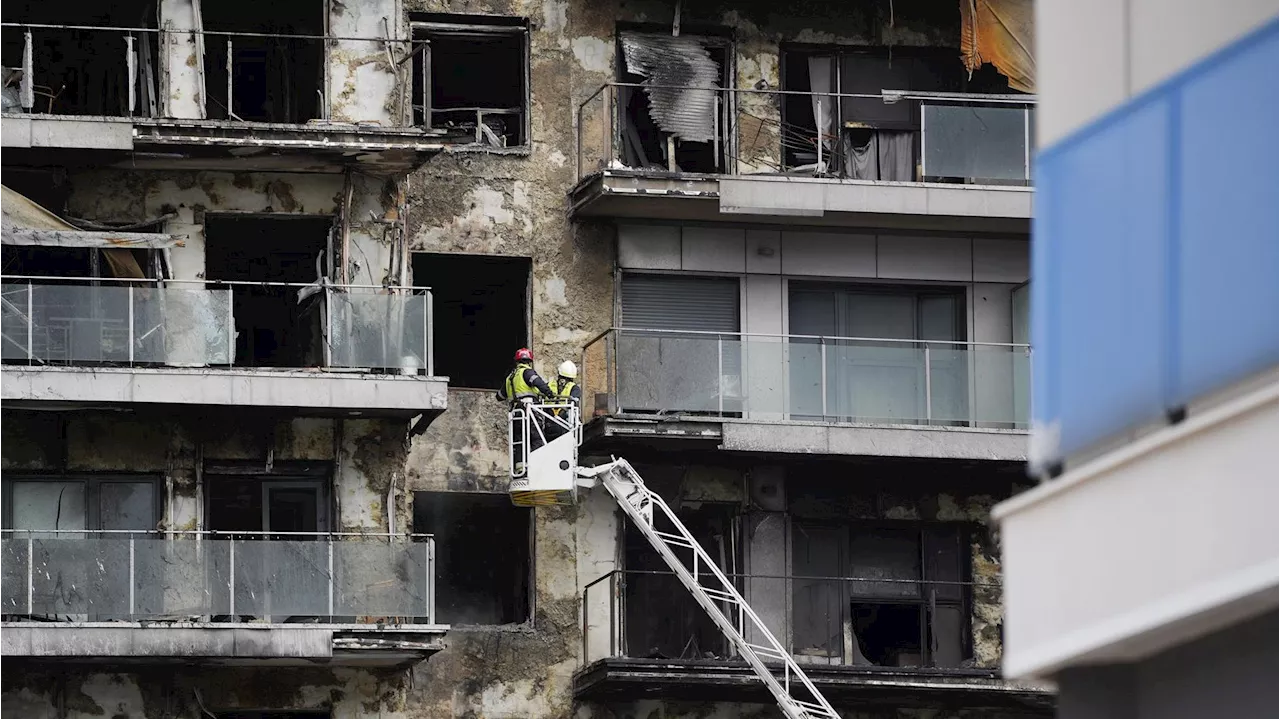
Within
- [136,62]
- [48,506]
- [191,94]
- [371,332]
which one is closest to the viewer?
[371,332]

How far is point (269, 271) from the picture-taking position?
95.8 feet

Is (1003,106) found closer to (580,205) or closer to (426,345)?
(580,205)

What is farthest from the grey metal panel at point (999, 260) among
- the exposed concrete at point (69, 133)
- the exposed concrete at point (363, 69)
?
the exposed concrete at point (69, 133)

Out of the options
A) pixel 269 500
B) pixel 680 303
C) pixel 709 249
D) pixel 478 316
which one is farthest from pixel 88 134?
pixel 709 249

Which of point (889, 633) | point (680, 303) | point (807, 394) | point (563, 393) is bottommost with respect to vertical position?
Answer: point (889, 633)

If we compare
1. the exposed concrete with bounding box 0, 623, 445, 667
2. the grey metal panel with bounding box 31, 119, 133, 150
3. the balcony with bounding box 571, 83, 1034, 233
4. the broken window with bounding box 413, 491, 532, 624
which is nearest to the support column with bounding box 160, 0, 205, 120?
the grey metal panel with bounding box 31, 119, 133, 150

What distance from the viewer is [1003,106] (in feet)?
96.4

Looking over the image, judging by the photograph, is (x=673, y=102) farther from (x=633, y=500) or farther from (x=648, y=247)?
(x=633, y=500)

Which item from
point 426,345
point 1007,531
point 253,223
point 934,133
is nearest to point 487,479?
point 426,345

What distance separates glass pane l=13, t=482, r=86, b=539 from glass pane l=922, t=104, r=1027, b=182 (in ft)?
33.2

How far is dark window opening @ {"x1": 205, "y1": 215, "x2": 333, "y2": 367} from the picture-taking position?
2858 cm

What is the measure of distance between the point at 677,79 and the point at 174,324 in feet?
21.7

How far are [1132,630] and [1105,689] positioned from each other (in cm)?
56

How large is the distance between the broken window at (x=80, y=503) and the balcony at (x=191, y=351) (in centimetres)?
131
